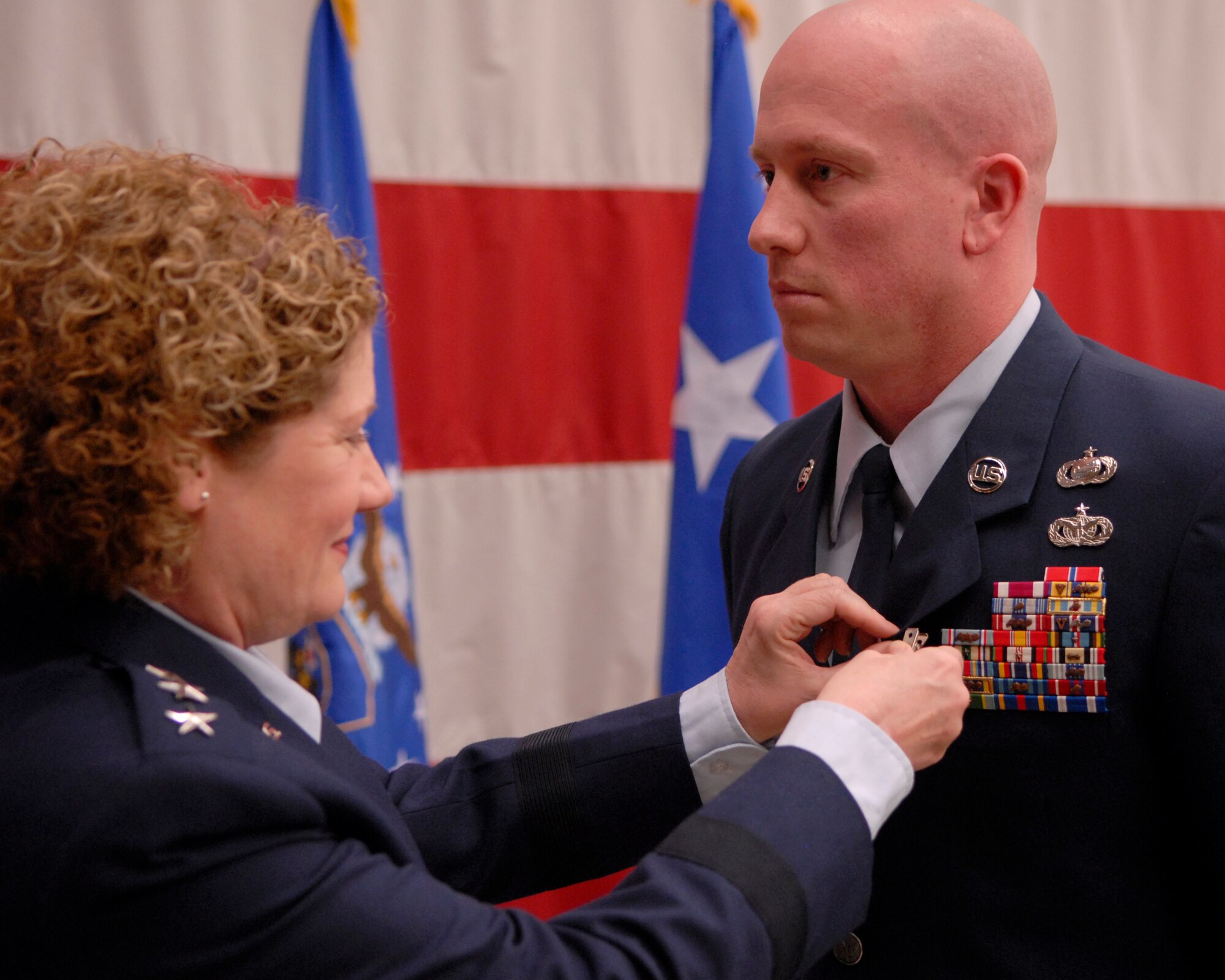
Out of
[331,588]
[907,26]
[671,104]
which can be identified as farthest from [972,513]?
[671,104]

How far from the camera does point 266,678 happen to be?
1060 millimetres

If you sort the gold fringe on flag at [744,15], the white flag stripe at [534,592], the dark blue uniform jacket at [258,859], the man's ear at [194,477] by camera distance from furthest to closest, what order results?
the white flag stripe at [534,592] → the gold fringe on flag at [744,15] → the man's ear at [194,477] → the dark blue uniform jacket at [258,859]

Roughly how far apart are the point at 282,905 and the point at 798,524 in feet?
2.47

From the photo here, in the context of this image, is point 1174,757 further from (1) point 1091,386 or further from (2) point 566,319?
(2) point 566,319

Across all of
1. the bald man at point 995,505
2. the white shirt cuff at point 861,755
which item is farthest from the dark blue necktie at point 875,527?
the white shirt cuff at point 861,755

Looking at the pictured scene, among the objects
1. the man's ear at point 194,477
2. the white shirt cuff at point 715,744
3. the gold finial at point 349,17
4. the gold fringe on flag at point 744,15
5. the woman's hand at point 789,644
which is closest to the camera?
the man's ear at point 194,477

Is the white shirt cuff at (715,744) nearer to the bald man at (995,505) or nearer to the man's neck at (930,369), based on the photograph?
the bald man at (995,505)

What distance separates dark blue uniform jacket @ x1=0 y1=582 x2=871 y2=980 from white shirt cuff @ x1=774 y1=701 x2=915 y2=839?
0.06 feet

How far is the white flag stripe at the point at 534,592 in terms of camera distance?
8.76ft

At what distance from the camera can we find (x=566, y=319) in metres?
2.70

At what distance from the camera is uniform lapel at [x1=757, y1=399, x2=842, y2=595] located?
1.38 meters

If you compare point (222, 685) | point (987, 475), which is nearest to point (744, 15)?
point (987, 475)

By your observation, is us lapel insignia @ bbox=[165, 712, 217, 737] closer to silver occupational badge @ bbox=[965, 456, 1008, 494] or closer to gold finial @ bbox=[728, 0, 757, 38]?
silver occupational badge @ bbox=[965, 456, 1008, 494]

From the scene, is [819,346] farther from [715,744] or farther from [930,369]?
[715,744]
